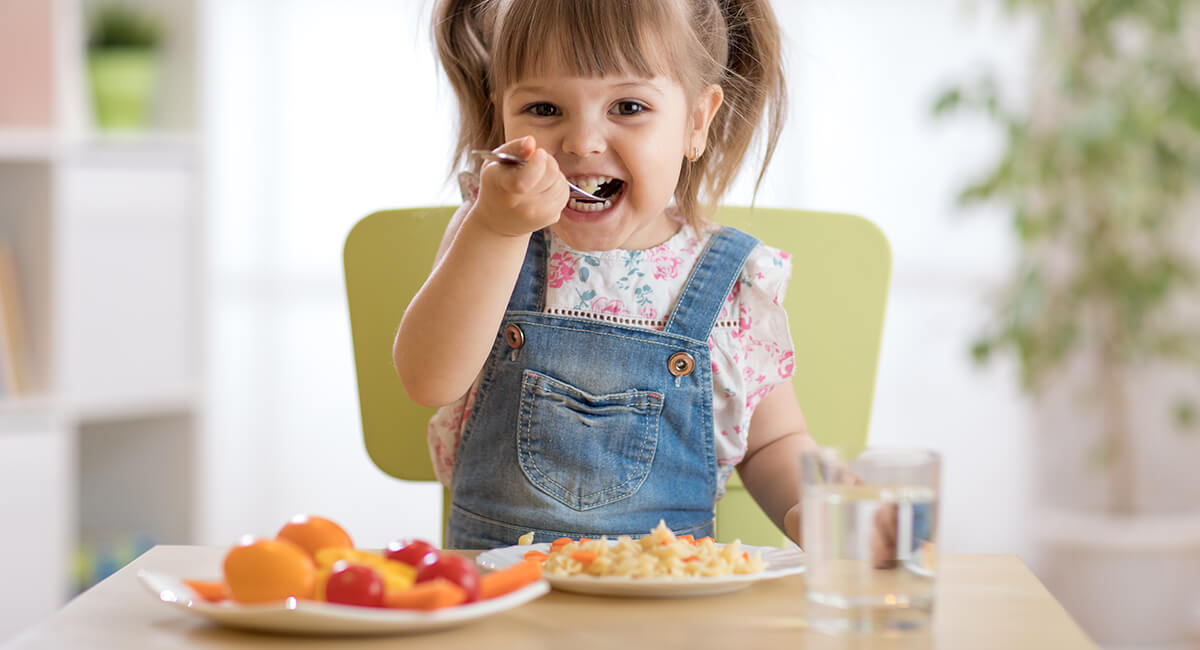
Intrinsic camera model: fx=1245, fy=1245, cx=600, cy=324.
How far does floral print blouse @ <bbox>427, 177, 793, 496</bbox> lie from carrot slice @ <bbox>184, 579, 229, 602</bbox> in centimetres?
46

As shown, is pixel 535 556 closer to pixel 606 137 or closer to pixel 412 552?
pixel 412 552

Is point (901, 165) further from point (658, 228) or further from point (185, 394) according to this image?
point (658, 228)

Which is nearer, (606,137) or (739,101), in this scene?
(606,137)

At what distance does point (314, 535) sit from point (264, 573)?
6 centimetres

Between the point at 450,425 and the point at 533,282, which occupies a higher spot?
the point at 533,282

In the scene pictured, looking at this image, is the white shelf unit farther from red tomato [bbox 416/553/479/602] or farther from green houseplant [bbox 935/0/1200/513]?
red tomato [bbox 416/553/479/602]

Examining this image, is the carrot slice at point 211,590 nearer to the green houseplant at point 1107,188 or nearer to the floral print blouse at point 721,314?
the floral print blouse at point 721,314

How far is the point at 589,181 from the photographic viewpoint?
976mm

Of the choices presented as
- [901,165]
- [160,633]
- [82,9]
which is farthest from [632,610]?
[901,165]

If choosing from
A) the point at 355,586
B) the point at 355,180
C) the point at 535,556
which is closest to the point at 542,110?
the point at 535,556

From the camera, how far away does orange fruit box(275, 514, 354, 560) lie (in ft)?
2.00

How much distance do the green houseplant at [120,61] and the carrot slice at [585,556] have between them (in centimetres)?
195

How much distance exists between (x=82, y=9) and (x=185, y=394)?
75 cm

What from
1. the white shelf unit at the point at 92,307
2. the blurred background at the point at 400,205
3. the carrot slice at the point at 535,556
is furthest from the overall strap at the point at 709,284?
the white shelf unit at the point at 92,307
